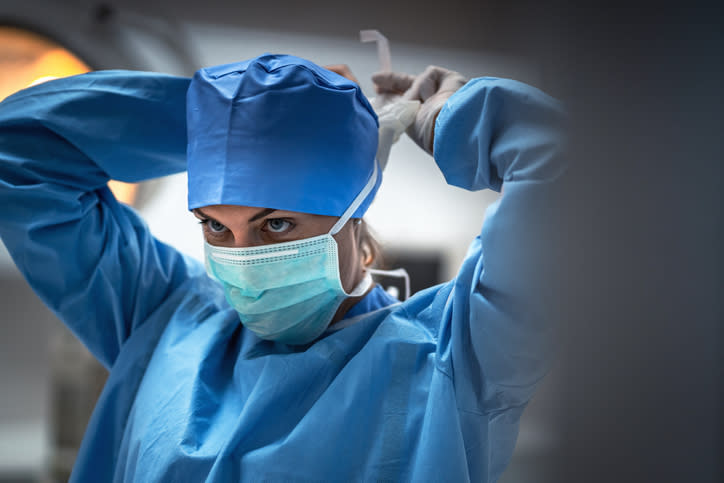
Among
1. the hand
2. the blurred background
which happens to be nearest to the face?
the hand

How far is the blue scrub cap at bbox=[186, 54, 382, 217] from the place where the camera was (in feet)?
3.20

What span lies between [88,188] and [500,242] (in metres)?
0.88

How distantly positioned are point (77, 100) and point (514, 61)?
3.77 feet

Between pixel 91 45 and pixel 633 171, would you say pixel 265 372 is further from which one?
pixel 91 45

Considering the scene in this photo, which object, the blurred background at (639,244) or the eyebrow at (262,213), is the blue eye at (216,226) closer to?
Result: the eyebrow at (262,213)

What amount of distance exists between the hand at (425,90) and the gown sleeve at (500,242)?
0.10 metres

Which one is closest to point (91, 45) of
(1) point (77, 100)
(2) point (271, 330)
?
(1) point (77, 100)

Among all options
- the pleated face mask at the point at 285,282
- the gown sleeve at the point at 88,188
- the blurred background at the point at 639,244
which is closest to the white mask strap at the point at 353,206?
the pleated face mask at the point at 285,282

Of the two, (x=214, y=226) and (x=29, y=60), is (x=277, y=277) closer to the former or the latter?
(x=214, y=226)

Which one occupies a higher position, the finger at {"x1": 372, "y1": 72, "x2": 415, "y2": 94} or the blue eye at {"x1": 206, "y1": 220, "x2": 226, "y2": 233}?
the finger at {"x1": 372, "y1": 72, "x2": 415, "y2": 94}

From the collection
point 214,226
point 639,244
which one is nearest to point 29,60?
point 214,226

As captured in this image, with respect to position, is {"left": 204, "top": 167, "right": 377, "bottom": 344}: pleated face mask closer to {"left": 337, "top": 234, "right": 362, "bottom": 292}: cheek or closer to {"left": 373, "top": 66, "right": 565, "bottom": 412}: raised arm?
{"left": 337, "top": 234, "right": 362, "bottom": 292}: cheek

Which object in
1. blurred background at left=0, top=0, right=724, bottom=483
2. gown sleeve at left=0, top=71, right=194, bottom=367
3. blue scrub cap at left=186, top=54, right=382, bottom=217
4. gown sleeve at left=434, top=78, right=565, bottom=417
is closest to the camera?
blurred background at left=0, top=0, right=724, bottom=483

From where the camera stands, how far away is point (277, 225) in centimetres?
102
